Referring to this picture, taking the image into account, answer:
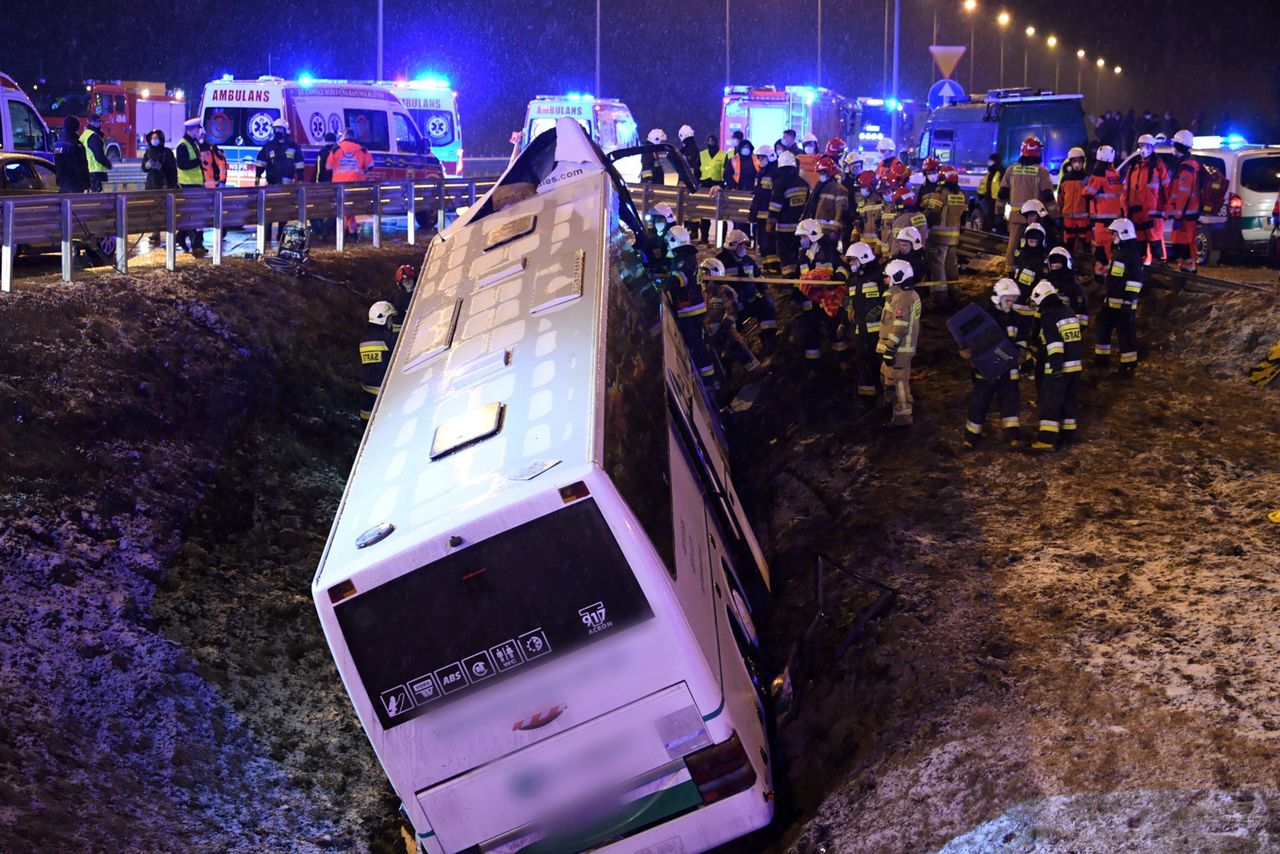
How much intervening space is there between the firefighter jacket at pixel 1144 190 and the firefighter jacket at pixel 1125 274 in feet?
9.32

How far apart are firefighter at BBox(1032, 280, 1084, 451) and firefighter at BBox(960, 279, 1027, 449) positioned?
0.21 metres

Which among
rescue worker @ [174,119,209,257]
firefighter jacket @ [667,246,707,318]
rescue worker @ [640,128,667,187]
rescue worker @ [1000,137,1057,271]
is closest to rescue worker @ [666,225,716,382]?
firefighter jacket @ [667,246,707,318]

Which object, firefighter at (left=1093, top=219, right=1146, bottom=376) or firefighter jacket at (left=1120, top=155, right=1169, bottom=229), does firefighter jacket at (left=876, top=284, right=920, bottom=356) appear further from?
firefighter jacket at (left=1120, top=155, right=1169, bottom=229)

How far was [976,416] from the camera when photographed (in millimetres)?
12008

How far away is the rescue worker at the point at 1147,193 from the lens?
52.5 feet

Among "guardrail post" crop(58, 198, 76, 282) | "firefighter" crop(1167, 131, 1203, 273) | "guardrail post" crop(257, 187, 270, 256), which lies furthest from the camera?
"guardrail post" crop(257, 187, 270, 256)

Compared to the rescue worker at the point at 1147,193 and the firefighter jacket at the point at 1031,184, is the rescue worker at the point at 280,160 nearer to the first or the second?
the firefighter jacket at the point at 1031,184

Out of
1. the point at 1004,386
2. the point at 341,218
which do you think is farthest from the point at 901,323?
the point at 341,218

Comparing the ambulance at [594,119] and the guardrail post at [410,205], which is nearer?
the guardrail post at [410,205]

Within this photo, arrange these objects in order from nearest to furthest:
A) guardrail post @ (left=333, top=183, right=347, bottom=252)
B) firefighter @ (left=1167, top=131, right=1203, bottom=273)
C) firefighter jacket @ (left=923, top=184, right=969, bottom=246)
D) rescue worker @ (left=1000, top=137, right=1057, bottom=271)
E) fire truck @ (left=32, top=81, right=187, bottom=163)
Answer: firefighter @ (left=1167, top=131, right=1203, bottom=273) < firefighter jacket @ (left=923, top=184, right=969, bottom=246) < rescue worker @ (left=1000, top=137, right=1057, bottom=271) < guardrail post @ (left=333, top=183, right=347, bottom=252) < fire truck @ (left=32, top=81, right=187, bottom=163)

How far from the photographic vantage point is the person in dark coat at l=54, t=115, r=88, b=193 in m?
19.3

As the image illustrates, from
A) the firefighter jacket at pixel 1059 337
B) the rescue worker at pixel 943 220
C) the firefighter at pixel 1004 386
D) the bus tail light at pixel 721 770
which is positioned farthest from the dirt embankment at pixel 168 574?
the rescue worker at pixel 943 220

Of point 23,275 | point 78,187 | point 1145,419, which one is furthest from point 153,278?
point 1145,419

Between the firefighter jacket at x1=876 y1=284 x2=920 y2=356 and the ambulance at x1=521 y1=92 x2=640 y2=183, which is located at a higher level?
the ambulance at x1=521 y1=92 x2=640 y2=183
